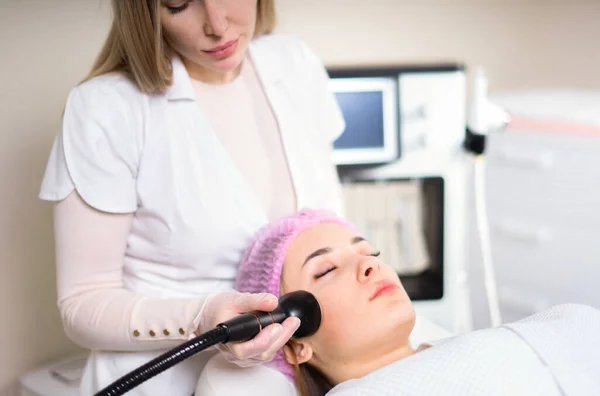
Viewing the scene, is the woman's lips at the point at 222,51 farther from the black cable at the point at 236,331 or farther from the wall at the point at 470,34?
the wall at the point at 470,34

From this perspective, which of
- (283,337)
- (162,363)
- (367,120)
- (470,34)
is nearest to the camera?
(162,363)

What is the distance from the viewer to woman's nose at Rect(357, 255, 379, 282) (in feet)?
3.37

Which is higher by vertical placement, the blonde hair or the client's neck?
the blonde hair

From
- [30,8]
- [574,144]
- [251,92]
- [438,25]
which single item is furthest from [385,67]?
[30,8]

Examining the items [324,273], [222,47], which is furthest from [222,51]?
[324,273]

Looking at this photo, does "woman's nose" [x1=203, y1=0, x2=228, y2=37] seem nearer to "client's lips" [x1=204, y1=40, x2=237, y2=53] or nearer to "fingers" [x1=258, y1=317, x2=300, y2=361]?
"client's lips" [x1=204, y1=40, x2=237, y2=53]

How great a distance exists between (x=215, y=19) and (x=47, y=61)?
614 millimetres

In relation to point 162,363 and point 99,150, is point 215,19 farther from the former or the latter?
point 162,363

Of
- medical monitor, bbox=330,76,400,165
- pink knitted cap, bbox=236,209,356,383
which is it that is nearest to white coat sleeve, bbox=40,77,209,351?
pink knitted cap, bbox=236,209,356,383

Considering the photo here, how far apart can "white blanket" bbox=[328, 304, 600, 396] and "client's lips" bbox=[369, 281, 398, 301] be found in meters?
0.12

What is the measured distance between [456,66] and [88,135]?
1.06m

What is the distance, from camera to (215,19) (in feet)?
3.45

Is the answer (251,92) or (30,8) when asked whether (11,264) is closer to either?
(30,8)

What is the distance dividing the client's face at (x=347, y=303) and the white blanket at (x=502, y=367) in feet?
0.22
